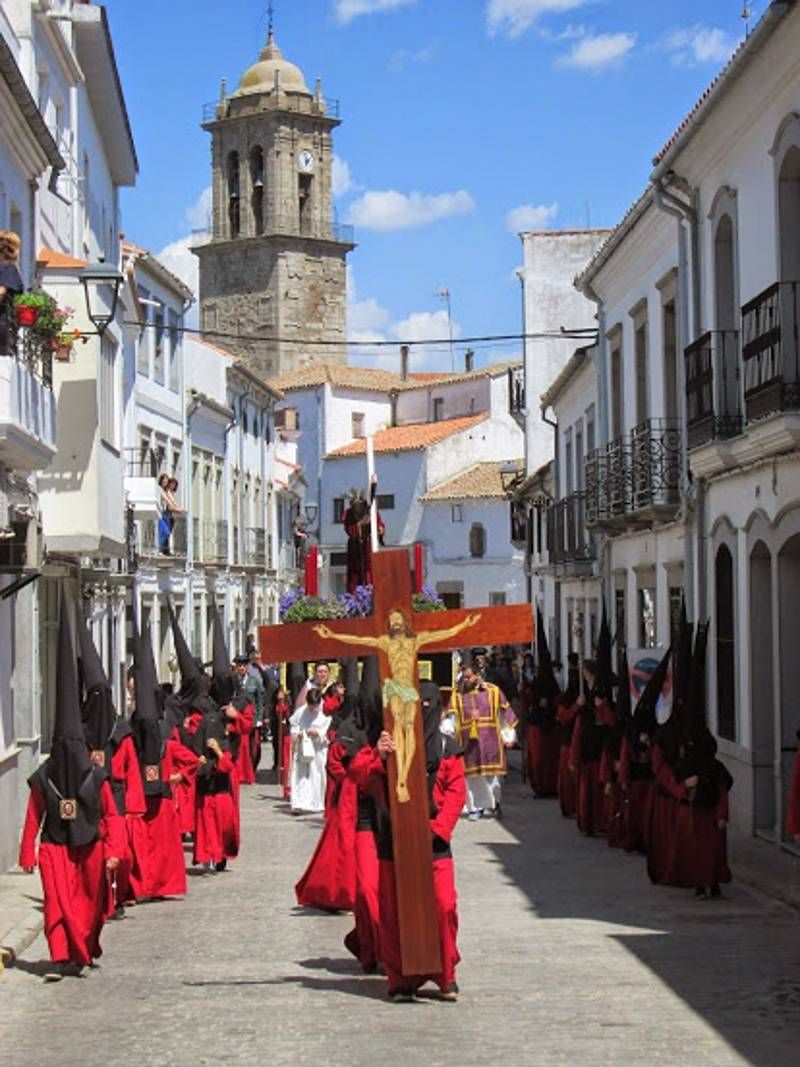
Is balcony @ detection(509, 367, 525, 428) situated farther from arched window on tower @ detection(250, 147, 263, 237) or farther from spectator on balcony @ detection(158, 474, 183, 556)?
arched window on tower @ detection(250, 147, 263, 237)

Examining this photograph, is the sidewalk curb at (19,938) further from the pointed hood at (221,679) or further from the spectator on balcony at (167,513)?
the spectator on balcony at (167,513)

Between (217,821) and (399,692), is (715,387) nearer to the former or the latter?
(217,821)

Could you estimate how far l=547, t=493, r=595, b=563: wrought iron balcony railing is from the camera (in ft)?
107

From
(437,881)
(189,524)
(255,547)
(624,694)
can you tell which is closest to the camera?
(437,881)

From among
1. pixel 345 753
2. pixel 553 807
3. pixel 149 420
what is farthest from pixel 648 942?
pixel 149 420

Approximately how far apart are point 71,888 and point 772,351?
24.0 ft

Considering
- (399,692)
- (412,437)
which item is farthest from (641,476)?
(412,437)

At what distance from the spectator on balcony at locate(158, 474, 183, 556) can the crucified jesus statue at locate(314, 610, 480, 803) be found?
83.7 ft

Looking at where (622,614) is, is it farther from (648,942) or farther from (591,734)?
(648,942)

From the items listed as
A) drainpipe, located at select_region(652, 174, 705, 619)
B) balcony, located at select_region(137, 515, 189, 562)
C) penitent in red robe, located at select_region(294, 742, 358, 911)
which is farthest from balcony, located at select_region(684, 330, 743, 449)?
balcony, located at select_region(137, 515, 189, 562)

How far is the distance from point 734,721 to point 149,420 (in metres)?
19.7

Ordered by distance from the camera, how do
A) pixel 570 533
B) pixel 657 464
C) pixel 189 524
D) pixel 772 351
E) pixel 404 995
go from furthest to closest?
pixel 189 524 → pixel 570 533 → pixel 657 464 → pixel 772 351 → pixel 404 995

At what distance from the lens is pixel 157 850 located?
15742 mm

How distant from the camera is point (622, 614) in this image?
95.7ft
